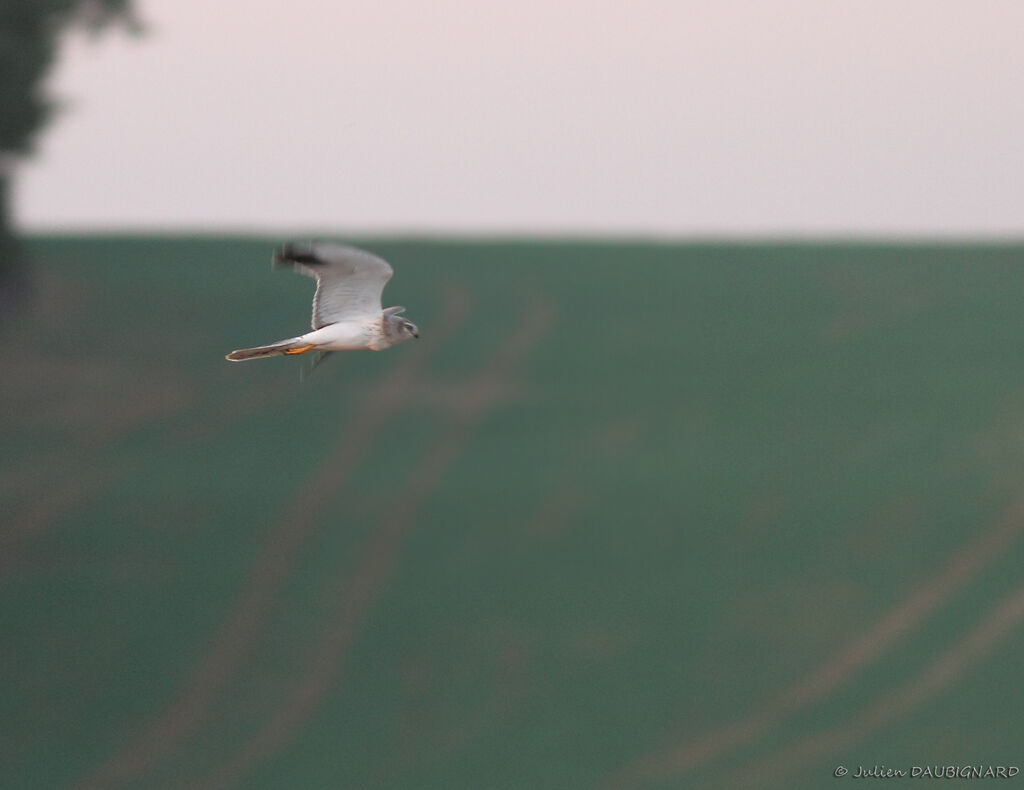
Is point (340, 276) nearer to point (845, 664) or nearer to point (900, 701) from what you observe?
point (900, 701)

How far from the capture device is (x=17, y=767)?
78.5 feet

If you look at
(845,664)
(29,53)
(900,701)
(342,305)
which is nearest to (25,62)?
(29,53)

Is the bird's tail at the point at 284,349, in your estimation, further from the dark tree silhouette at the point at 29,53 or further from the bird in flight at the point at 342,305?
the dark tree silhouette at the point at 29,53

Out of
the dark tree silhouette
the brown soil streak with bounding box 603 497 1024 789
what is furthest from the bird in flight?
the dark tree silhouette

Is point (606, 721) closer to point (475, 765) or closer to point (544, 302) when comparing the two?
point (475, 765)

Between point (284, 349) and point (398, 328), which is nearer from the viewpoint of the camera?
point (284, 349)

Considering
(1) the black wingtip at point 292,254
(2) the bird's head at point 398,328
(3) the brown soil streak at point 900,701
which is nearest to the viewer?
(1) the black wingtip at point 292,254

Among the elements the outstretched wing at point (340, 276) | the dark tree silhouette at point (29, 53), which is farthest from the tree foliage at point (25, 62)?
the outstretched wing at point (340, 276)

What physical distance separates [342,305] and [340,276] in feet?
0.60

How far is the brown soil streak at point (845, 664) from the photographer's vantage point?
24.8 metres

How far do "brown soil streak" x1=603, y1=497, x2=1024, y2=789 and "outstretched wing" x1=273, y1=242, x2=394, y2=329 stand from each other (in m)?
15.8

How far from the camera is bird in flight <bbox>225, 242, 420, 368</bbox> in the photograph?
9414 millimetres

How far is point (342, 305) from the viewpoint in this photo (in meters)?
9.84

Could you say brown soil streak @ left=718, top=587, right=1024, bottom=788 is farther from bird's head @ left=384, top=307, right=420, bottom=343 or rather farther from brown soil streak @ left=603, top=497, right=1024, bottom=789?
bird's head @ left=384, top=307, right=420, bottom=343
